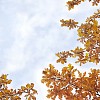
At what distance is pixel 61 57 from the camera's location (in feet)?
19.4

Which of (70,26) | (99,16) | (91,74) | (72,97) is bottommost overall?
(72,97)

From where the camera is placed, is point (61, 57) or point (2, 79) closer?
point (2, 79)

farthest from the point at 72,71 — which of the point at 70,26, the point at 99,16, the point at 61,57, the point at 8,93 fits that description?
the point at 99,16

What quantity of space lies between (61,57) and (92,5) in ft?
7.06

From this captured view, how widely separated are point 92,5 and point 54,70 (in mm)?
3400

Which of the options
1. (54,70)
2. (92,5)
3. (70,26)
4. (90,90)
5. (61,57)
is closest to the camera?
(90,90)

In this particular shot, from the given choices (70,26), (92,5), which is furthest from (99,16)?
(70,26)

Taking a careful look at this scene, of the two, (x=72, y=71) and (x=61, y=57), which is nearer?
(x=72, y=71)

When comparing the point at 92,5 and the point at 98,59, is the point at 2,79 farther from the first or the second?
the point at 92,5

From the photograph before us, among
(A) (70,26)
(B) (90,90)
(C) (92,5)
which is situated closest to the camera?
(B) (90,90)

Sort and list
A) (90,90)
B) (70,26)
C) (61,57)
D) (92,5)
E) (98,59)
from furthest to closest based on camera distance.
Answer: (92,5) → (70,26) → (61,57) → (98,59) → (90,90)

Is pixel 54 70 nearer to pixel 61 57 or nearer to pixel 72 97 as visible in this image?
pixel 72 97

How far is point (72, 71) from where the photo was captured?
440cm

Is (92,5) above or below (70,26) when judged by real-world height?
above
